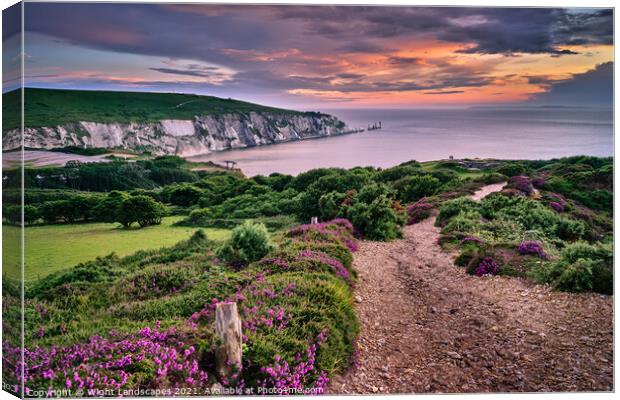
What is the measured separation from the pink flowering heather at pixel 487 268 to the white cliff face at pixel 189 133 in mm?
3497

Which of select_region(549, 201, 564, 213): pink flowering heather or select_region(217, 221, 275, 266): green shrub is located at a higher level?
select_region(549, 201, 564, 213): pink flowering heather

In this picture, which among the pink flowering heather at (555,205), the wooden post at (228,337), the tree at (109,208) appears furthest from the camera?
the pink flowering heather at (555,205)

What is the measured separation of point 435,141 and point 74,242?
6330 millimetres

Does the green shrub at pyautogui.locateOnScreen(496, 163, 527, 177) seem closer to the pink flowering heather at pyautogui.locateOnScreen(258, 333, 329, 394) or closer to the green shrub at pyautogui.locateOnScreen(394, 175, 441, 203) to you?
the green shrub at pyautogui.locateOnScreen(394, 175, 441, 203)

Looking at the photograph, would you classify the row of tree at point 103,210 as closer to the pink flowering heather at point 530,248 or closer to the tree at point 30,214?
the tree at point 30,214

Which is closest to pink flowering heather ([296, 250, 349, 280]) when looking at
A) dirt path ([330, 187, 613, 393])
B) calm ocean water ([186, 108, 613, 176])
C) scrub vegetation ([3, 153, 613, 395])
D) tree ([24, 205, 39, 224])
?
scrub vegetation ([3, 153, 613, 395])

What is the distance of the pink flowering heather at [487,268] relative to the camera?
892 centimetres

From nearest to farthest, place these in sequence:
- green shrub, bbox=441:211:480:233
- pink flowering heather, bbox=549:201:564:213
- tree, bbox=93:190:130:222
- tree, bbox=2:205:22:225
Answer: tree, bbox=2:205:22:225, tree, bbox=93:190:130:222, pink flowering heather, bbox=549:201:564:213, green shrub, bbox=441:211:480:233

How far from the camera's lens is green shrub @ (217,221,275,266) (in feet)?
26.7

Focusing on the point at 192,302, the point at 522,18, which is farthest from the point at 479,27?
the point at 192,302

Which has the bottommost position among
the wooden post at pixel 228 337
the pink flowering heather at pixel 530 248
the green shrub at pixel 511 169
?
the wooden post at pixel 228 337

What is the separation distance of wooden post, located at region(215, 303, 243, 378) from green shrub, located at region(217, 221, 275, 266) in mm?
1719

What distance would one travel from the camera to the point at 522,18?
7.97 meters

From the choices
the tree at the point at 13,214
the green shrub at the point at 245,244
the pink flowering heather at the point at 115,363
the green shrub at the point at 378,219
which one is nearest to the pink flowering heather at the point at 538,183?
the green shrub at the point at 378,219
